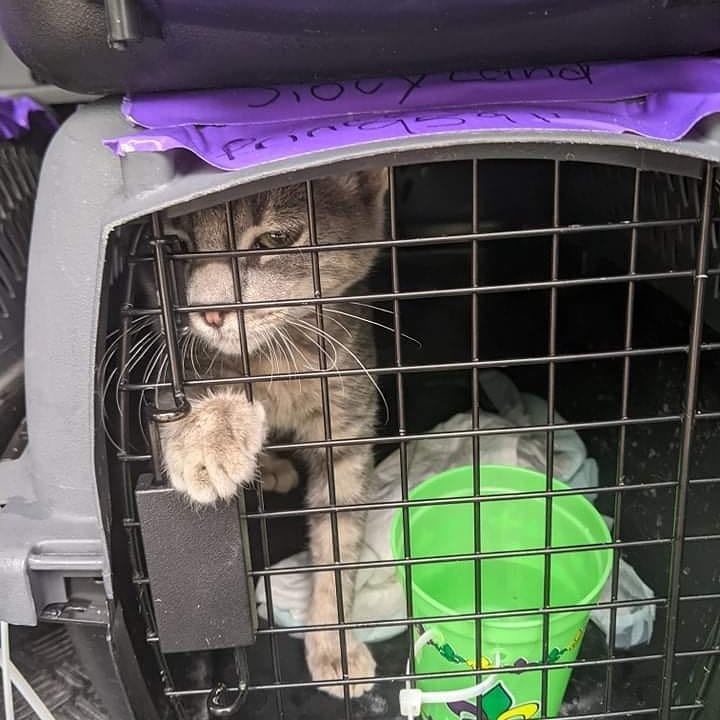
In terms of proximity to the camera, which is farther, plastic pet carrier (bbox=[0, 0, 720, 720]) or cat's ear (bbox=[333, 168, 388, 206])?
cat's ear (bbox=[333, 168, 388, 206])

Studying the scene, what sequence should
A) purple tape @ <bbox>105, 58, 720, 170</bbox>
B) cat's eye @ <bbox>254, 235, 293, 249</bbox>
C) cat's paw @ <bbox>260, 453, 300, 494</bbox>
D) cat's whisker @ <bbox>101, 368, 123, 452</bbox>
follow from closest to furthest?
purple tape @ <bbox>105, 58, 720, 170</bbox>
cat's whisker @ <bbox>101, 368, 123, 452</bbox>
cat's eye @ <bbox>254, 235, 293, 249</bbox>
cat's paw @ <bbox>260, 453, 300, 494</bbox>

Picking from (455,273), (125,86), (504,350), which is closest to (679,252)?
(504,350)

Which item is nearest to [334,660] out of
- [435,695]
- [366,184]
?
[435,695]

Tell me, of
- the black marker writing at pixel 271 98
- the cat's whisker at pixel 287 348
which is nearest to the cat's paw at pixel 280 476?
the cat's whisker at pixel 287 348

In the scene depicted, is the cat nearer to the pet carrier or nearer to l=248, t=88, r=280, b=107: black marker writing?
the pet carrier

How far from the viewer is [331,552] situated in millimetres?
1142

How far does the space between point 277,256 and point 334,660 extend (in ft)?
1.69

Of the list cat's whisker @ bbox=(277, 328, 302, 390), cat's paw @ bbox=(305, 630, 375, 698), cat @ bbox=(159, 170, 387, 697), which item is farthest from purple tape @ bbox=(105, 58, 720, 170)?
cat's paw @ bbox=(305, 630, 375, 698)

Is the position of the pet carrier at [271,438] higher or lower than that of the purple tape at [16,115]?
lower

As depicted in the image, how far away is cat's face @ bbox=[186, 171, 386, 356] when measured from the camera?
2.97 ft

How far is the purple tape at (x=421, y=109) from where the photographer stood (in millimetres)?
632

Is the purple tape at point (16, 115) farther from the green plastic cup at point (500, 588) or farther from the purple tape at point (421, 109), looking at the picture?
the green plastic cup at point (500, 588)

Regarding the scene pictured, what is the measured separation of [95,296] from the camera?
683 millimetres

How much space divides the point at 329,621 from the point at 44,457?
18.6 inches
